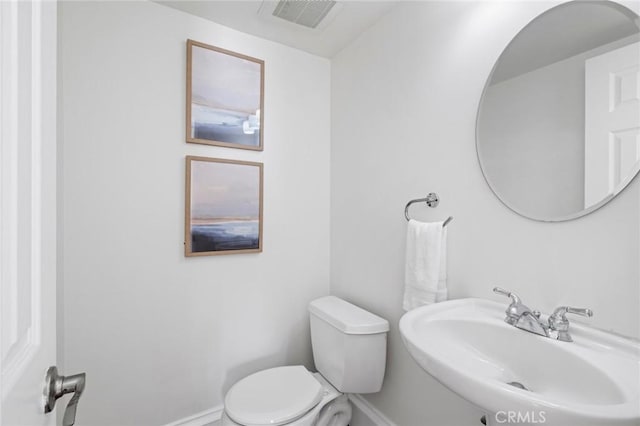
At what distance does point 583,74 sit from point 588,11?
0.60ft

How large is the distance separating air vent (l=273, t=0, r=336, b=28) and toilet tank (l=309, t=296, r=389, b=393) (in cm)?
157

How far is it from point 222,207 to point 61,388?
4.13 ft

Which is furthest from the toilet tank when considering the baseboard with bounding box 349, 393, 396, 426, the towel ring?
the towel ring

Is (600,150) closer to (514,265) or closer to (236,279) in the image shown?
(514,265)

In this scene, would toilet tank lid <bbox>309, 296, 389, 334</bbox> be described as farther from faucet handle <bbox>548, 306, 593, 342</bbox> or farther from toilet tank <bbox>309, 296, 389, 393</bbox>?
faucet handle <bbox>548, 306, 593, 342</bbox>

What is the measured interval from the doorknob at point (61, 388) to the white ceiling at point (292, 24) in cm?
168

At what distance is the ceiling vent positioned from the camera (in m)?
1.57

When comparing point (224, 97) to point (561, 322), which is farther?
point (224, 97)

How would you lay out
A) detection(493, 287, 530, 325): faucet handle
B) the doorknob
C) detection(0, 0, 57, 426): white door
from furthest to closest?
detection(493, 287, 530, 325): faucet handle < the doorknob < detection(0, 0, 57, 426): white door

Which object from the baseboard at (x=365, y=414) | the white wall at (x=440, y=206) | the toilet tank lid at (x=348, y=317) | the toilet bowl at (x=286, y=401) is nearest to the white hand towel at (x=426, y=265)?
the white wall at (x=440, y=206)

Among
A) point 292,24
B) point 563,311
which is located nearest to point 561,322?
point 563,311

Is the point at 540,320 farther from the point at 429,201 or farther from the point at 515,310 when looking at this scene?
the point at 429,201

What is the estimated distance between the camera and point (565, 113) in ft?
3.20

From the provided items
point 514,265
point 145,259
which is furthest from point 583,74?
point 145,259
